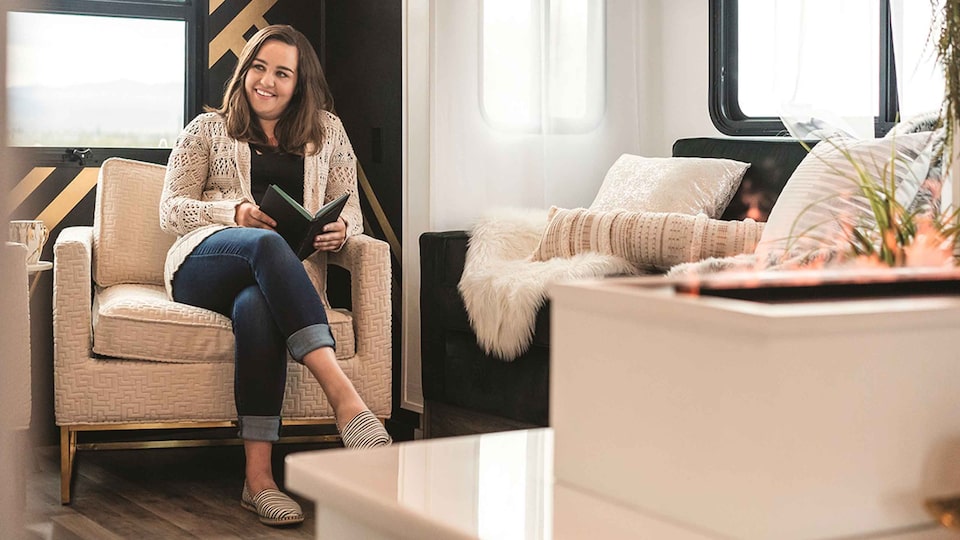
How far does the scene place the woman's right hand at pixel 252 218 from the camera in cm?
316

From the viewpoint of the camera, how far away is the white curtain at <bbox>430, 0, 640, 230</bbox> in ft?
12.4

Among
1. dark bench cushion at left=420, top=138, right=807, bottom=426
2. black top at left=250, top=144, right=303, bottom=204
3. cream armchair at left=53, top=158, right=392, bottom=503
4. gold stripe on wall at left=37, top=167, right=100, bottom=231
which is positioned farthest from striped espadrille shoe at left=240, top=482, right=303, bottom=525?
gold stripe on wall at left=37, top=167, right=100, bottom=231

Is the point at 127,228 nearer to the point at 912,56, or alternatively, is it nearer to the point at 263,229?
the point at 263,229

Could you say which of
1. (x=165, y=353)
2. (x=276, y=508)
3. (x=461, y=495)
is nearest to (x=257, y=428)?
(x=276, y=508)

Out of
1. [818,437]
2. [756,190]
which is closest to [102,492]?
[756,190]

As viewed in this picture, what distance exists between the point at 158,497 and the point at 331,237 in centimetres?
83

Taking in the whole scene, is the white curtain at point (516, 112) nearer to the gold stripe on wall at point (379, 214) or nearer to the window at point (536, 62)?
the window at point (536, 62)

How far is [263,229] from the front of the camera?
10.2ft

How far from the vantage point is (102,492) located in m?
3.14

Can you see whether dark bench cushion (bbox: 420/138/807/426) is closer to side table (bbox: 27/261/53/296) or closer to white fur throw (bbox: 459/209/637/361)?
white fur throw (bbox: 459/209/637/361)

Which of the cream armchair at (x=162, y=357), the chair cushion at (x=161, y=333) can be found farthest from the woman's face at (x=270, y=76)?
the chair cushion at (x=161, y=333)

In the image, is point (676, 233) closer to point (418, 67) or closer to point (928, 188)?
point (928, 188)

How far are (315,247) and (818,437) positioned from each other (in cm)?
268

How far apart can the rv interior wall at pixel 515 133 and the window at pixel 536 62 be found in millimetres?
38
